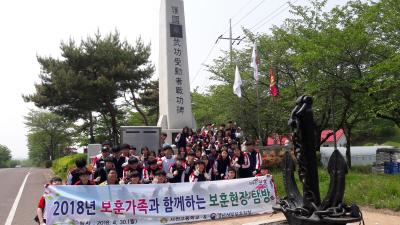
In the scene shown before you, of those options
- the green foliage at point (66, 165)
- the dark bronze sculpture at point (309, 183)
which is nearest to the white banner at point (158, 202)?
the dark bronze sculpture at point (309, 183)

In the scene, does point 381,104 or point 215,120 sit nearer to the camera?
point 381,104

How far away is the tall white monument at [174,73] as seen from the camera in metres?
18.7

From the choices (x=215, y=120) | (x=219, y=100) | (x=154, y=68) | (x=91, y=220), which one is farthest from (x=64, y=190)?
(x=154, y=68)

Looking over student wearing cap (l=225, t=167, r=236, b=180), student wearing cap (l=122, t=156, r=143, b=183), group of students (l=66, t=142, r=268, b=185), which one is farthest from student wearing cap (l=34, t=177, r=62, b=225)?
student wearing cap (l=225, t=167, r=236, b=180)

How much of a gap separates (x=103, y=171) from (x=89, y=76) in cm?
1824

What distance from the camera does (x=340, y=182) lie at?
16.9 ft

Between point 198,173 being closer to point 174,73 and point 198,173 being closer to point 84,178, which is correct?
point 84,178

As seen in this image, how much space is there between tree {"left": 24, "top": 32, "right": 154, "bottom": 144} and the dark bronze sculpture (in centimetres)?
2026

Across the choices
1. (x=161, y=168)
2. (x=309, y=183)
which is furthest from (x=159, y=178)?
(x=309, y=183)

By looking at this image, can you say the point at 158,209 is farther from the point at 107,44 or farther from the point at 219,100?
the point at 107,44

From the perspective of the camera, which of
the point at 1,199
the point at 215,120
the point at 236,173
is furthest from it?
the point at 215,120

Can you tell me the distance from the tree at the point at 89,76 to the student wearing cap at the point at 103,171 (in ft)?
54.3

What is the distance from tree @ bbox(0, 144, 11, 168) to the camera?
98938mm

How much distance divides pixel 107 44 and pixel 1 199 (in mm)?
14363
